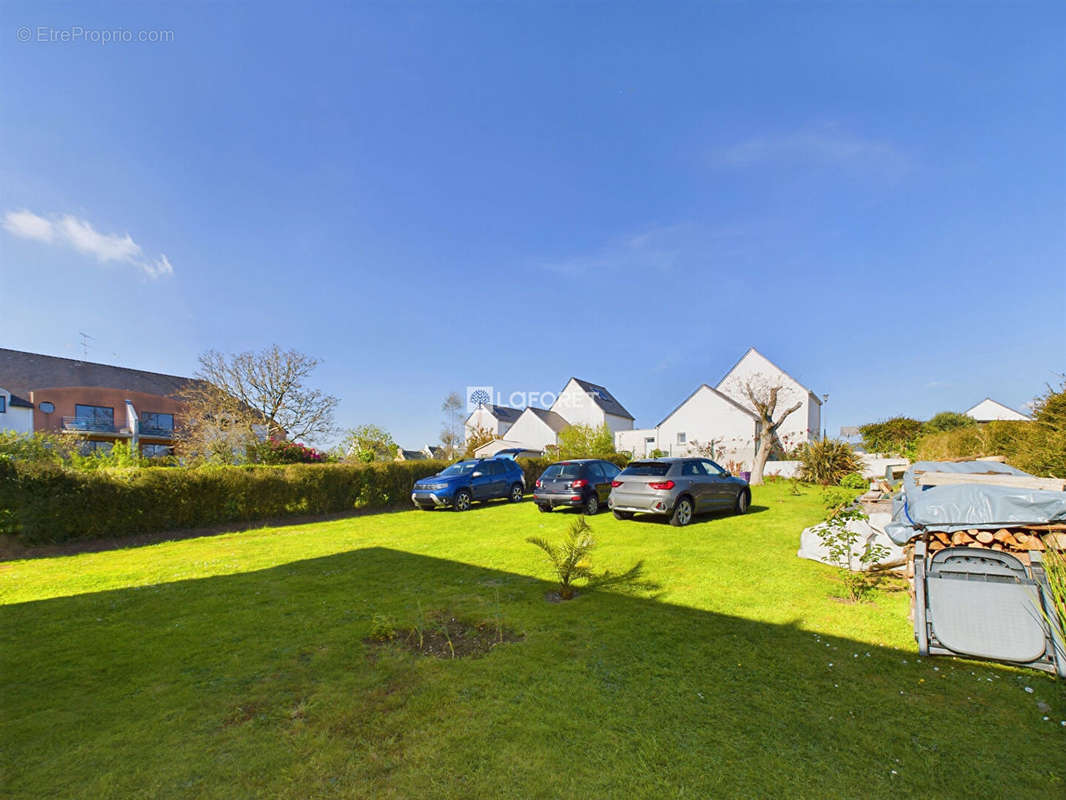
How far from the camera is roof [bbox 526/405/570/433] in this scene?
46.3m

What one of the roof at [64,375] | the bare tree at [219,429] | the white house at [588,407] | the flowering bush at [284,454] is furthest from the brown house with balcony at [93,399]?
the white house at [588,407]

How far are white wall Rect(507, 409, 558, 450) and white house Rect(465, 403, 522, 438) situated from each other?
221 inches

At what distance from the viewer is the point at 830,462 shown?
20016 mm

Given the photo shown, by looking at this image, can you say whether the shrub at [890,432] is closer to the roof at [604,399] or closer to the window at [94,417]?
the roof at [604,399]

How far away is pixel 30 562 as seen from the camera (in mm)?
8547

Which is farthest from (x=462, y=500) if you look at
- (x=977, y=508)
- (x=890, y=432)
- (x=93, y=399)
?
(x=93, y=399)

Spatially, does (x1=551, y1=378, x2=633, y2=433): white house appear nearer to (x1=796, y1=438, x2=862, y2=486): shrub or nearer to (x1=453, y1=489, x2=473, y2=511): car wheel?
(x1=796, y1=438, x2=862, y2=486): shrub

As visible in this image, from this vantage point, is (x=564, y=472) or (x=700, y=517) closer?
(x=700, y=517)

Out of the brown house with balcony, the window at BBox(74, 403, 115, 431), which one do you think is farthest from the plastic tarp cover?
the window at BBox(74, 403, 115, 431)

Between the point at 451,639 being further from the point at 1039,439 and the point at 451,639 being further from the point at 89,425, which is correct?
the point at 89,425

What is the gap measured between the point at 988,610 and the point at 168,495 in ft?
47.7

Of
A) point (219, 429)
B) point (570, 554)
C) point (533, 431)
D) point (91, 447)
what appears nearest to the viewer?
point (570, 554)

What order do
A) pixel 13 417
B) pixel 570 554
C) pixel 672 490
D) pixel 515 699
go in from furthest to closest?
pixel 13 417, pixel 672 490, pixel 570 554, pixel 515 699

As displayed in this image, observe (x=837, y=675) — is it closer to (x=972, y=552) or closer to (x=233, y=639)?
(x=972, y=552)
